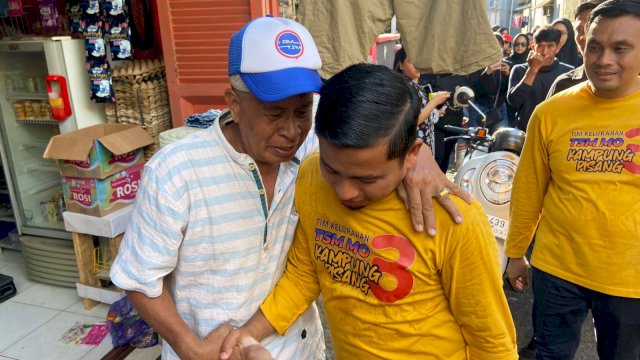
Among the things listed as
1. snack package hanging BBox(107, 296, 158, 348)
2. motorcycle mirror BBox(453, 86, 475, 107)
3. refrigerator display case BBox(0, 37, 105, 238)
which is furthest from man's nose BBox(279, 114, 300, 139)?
motorcycle mirror BBox(453, 86, 475, 107)

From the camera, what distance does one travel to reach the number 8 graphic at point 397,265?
114 cm

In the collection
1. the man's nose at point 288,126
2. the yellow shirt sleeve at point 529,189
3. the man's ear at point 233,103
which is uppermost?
the man's ear at point 233,103

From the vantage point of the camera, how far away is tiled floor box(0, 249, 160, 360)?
3105 millimetres

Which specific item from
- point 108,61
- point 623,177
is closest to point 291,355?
point 623,177

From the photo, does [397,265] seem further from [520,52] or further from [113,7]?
[520,52]

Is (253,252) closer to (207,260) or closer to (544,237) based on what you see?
(207,260)

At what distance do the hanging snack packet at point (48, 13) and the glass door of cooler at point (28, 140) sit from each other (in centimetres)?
32

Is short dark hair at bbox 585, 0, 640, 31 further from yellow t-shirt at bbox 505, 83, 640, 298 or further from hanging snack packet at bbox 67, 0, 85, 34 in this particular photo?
hanging snack packet at bbox 67, 0, 85, 34

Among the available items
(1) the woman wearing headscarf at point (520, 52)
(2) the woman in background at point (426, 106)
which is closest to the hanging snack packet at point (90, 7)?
(2) the woman in background at point (426, 106)

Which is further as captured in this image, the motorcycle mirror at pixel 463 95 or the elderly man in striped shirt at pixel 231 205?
the motorcycle mirror at pixel 463 95

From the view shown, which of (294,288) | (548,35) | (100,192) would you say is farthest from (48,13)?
(548,35)

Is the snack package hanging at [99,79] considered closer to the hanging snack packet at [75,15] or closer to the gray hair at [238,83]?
the hanging snack packet at [75,15]

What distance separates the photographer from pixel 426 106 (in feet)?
4.59

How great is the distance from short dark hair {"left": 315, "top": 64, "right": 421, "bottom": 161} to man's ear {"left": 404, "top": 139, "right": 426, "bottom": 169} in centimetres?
3
